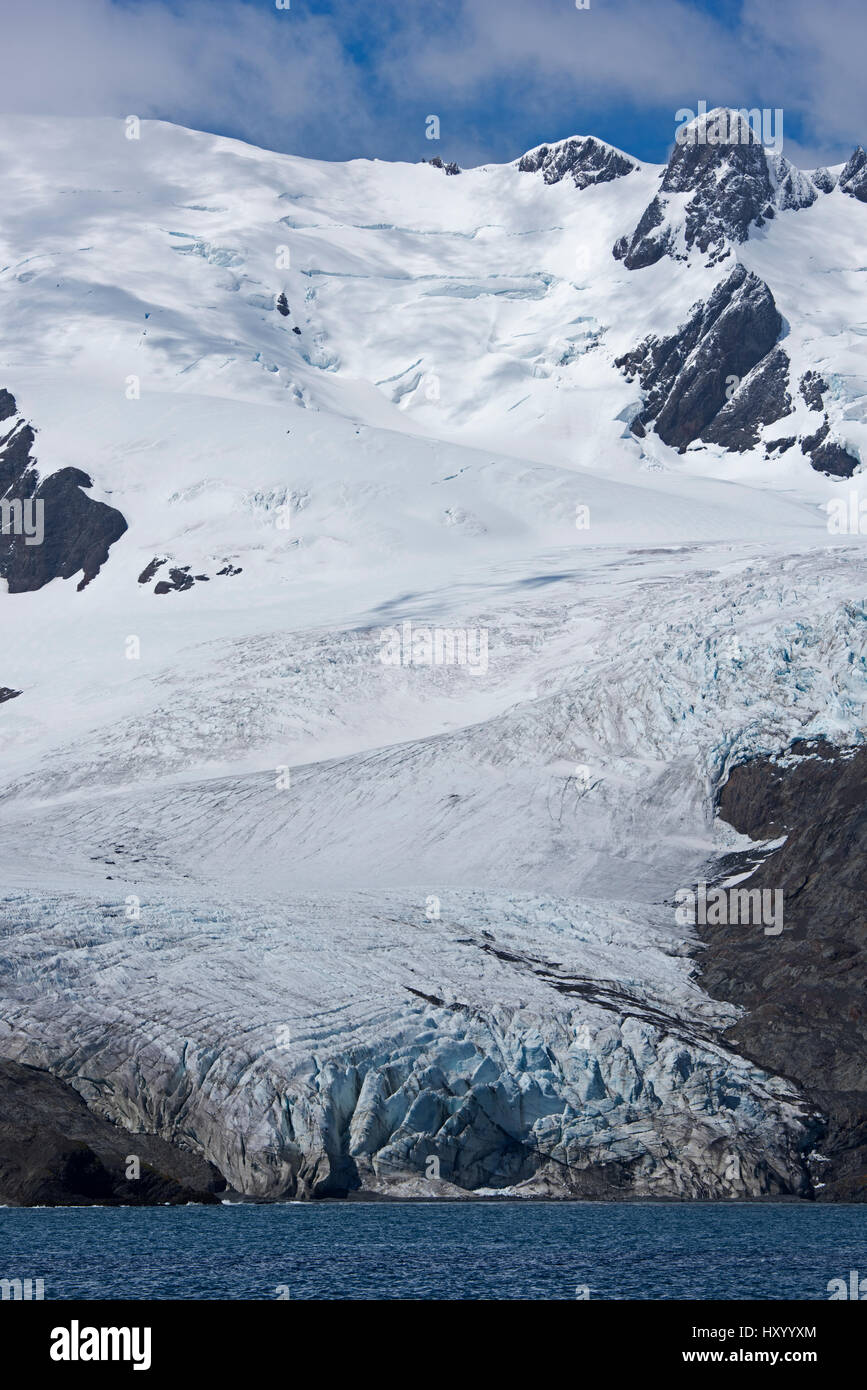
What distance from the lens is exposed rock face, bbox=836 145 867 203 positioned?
7712 inches

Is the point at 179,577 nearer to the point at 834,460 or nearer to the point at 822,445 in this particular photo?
the point at 834,460

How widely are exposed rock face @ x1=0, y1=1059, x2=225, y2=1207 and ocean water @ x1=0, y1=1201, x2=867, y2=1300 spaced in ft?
2.55

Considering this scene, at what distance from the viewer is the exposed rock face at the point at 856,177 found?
195875 millimetres

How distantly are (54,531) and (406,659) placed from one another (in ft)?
164

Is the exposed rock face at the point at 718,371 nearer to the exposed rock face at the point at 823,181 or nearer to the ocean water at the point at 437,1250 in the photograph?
the exposed rock face at the point at 823,181

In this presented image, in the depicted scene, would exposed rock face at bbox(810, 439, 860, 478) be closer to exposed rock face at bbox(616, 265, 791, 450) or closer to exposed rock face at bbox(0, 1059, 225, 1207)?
exposed rock face at bbox(616, 265, 791, 450)

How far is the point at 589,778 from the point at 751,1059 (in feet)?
66.8

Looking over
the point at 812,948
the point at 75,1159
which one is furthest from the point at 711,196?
the point at 75,1159

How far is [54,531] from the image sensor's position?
12769 centimetres

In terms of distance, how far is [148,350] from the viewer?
149750 mm

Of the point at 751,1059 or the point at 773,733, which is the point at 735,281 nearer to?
the point at 773,733

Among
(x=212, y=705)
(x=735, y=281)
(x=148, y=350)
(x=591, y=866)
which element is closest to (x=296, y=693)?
(x=212, y=705)

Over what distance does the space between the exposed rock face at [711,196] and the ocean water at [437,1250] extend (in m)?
144

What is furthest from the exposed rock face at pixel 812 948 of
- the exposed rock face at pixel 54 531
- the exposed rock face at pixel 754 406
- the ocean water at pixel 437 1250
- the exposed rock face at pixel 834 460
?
the exposed rock face at pixel 754 406
